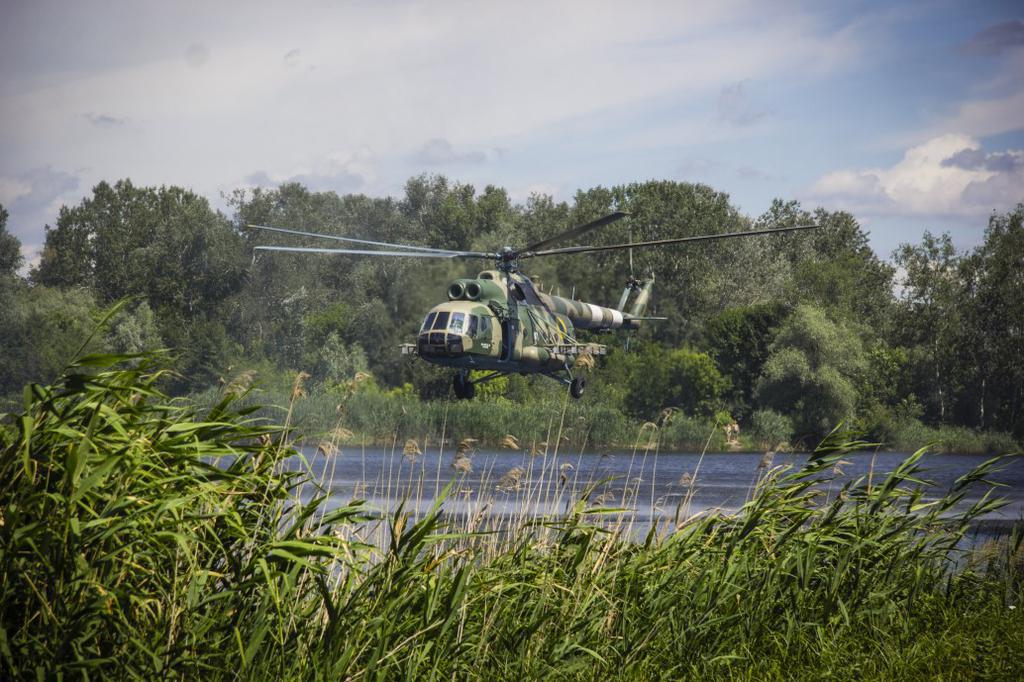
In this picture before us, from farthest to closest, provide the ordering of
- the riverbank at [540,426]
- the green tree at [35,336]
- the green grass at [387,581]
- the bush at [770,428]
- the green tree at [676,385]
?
the green tree at [676,385] → the green tree at [35,336] → the bush at [770,428] → the riverbank at [540,426] → the green grass at [387,581]

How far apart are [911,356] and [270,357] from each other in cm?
3243

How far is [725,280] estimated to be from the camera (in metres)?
60.7

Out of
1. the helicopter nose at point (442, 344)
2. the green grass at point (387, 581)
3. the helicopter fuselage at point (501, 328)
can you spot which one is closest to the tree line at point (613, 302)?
the helicopter fuselage at point (501, 328)

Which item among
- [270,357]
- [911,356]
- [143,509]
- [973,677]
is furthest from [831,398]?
[143,509]

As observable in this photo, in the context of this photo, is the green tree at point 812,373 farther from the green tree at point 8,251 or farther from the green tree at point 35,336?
the green tree at point 8,251

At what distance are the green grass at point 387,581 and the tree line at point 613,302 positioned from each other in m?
38.1

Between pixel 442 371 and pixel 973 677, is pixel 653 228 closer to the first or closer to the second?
pixel 442 371

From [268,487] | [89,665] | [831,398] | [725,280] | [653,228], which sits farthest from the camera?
[653,228]

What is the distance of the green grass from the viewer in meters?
5.09

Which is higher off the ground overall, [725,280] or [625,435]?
[725,280]

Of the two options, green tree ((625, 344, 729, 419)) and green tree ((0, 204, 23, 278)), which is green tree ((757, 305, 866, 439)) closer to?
green tree ((625, 344, 729, 419))

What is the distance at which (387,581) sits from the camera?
6.00m

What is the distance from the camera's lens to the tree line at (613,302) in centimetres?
5253

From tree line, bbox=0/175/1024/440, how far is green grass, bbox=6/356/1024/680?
125 feet
